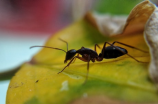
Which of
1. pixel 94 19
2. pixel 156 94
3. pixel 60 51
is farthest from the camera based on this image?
pixel 94 19

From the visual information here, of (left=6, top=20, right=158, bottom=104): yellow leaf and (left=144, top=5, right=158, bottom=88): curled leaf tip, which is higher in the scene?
(left=144, top=5, right=158, bottom=88): curled leaf tip

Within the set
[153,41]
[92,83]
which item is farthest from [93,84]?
[153,41]

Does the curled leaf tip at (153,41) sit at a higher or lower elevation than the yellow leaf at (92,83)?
higher

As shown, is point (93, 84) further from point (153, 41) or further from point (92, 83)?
point (153, 41)

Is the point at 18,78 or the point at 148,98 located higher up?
the point at 148,98

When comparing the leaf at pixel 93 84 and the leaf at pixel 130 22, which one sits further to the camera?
the leaf at pixel 130 22

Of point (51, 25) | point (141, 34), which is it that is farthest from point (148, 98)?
point (51, 25)

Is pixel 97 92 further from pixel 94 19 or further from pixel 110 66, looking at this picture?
pixel 94 19

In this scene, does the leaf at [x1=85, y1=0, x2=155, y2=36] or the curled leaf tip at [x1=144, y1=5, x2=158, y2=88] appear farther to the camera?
the leaf at [x1=85, y1=0, x2=155, y2=36]
